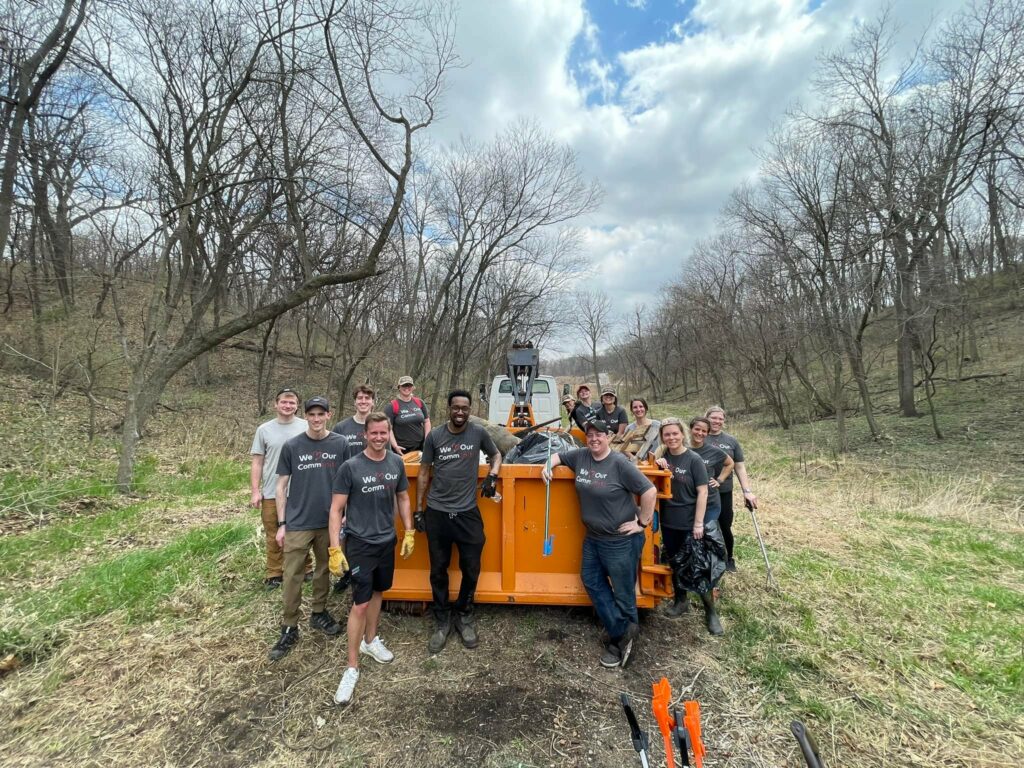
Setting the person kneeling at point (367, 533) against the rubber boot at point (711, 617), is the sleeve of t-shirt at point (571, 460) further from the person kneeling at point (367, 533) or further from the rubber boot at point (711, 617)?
the rubber boot at point (711, 617)

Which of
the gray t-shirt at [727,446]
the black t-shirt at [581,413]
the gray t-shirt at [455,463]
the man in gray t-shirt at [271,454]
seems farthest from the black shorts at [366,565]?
the black t-shirt at [581,413]

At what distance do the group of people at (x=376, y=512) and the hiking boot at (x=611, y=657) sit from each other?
38.4 inches

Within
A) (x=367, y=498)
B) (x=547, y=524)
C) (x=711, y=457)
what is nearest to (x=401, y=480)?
(x=367, y=498)

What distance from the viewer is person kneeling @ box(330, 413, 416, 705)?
310cm

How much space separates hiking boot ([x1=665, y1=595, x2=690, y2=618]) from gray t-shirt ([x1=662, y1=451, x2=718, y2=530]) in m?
0.76

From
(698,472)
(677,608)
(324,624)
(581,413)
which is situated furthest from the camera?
(581,413)

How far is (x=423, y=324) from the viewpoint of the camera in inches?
795

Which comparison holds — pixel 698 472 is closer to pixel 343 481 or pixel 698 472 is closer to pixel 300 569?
pixel 343 481

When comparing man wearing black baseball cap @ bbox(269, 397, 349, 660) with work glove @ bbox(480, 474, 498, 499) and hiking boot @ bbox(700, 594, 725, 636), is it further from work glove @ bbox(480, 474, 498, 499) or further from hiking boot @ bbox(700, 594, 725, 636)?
hiking boot @ bbox(700, 594, 725, 636)

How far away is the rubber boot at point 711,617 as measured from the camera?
3703mm

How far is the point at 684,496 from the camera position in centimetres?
379

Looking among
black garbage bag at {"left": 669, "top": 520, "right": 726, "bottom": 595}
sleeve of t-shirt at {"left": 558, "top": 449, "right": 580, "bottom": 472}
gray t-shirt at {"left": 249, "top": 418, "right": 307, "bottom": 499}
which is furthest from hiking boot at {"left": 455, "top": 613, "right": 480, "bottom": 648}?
gray t-shirt at {"left": 249, "top": 418, "right": 307, "bottom": 499}

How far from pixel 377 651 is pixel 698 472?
112 inches

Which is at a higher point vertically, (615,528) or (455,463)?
(455,463)
